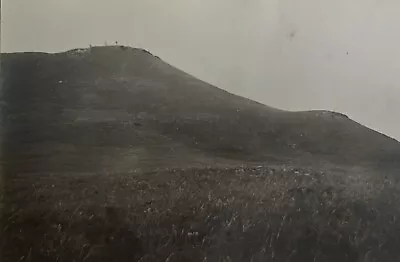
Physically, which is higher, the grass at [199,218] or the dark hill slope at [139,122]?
the dark hill slope at [139,122]

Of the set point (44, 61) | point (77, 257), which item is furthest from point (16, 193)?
point (44, 61)

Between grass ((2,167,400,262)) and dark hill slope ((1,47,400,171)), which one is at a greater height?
dark hill slope ((1,47,400,171))
